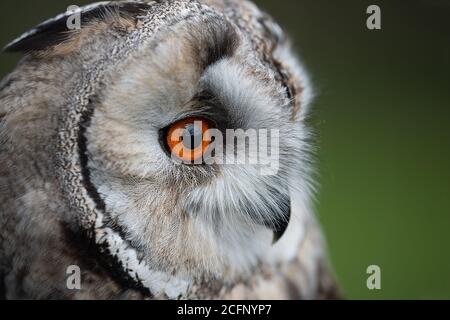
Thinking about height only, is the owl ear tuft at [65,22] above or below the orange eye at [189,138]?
above

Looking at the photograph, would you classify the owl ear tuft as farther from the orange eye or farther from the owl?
the orange eye

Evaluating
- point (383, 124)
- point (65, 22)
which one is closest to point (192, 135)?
point (65, 22)

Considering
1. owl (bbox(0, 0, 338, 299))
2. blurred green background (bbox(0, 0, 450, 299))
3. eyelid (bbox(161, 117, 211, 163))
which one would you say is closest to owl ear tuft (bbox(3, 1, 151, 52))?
owl (bbox(0, 0, 338, 299))

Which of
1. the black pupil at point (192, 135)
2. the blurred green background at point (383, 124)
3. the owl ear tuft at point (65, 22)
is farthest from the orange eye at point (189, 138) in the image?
the blurred green background at point (383, 124)

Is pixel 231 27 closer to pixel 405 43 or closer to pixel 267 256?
pixel 267 256

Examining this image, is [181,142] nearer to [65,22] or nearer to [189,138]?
[189,138]

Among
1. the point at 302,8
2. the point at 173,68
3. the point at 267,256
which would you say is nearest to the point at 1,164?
the point at 173,68

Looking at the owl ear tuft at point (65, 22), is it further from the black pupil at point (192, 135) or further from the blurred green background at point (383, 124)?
the blurred green background at point (383, 124)
